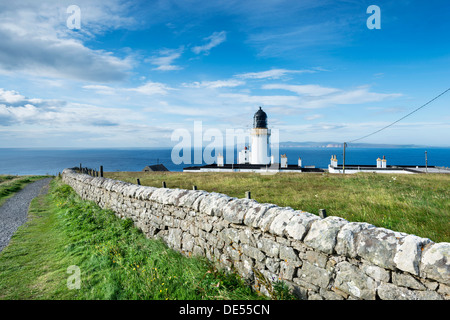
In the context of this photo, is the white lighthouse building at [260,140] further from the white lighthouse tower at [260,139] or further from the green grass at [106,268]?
the green grass at [106,268]

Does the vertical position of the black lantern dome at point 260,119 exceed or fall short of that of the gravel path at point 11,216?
it exceeds it

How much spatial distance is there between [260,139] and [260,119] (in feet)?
12.0

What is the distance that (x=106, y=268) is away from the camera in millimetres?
5691

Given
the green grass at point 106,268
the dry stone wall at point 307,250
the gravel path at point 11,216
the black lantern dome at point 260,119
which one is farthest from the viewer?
the black lantern dome at point 260,119

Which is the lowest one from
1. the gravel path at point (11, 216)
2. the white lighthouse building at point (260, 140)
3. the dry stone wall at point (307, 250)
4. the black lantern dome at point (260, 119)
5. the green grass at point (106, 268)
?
the gravel path at point (11, 216)

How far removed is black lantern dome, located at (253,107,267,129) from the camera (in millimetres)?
41250

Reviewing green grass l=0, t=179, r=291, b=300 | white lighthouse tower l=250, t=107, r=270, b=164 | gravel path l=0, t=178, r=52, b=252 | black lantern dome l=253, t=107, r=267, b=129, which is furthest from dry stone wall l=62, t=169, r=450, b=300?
black lantern dome l=253, t=107, r=267, b=129

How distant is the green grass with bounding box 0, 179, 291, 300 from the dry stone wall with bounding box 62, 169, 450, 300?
1.23 ft

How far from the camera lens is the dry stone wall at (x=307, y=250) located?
2.63 m

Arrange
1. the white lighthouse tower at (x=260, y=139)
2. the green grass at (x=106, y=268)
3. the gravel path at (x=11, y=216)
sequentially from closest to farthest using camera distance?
the green grass at (x=106, y=268) → the gravel path at (x=11, y=216) → the white lighthouse tower at (x=260, y=139)

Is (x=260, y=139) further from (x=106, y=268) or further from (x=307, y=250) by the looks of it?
(x=307, y=250)

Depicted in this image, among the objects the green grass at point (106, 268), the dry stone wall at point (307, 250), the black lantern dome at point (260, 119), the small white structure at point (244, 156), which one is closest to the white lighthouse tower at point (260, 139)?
the black lantern dome at point (260, 119)

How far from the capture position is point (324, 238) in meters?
3.37
